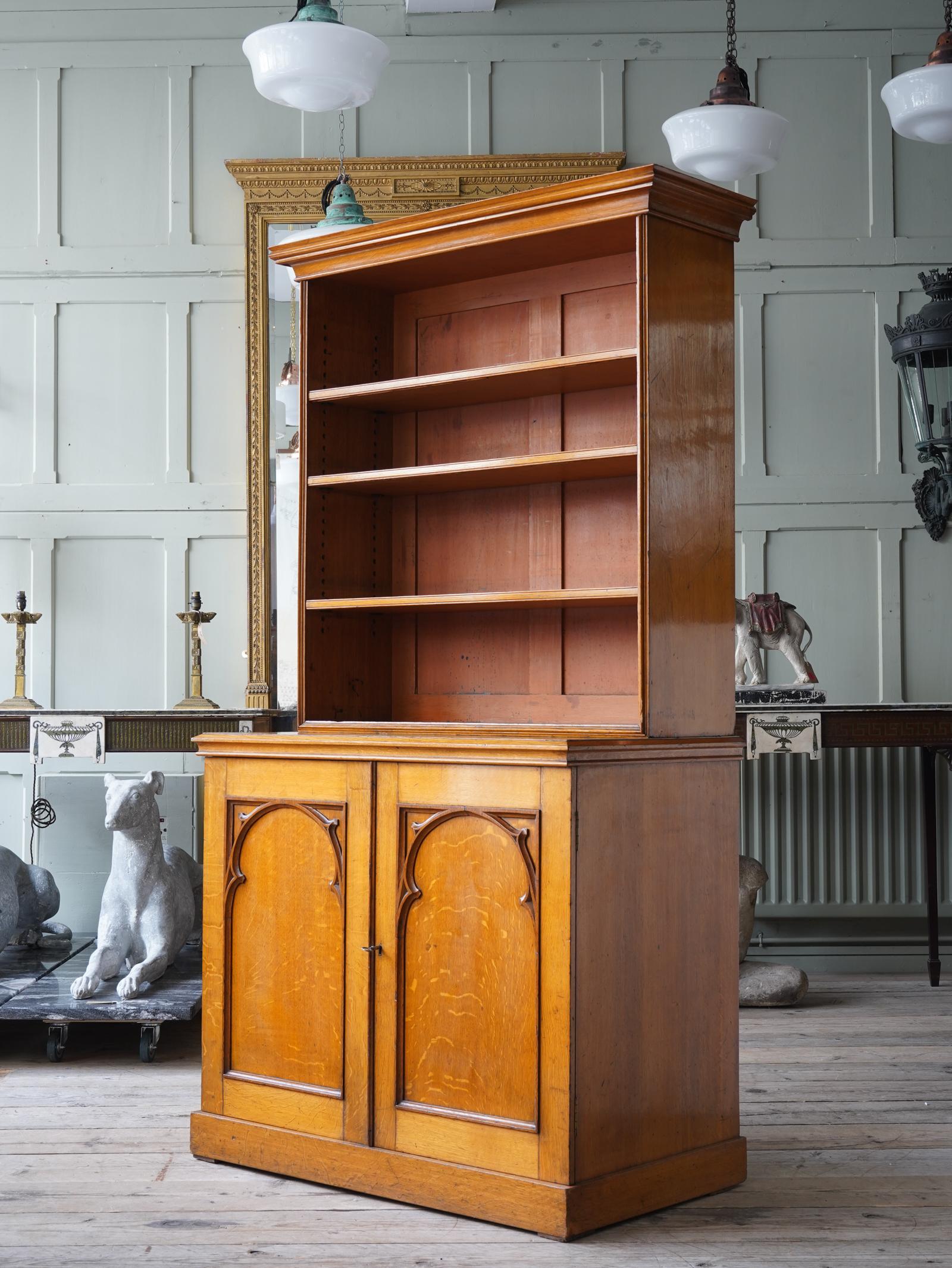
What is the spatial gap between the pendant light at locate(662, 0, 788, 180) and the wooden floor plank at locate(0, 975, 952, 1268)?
266cm

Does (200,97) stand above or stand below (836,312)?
above

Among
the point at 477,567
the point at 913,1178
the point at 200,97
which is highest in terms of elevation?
the point at 200,97

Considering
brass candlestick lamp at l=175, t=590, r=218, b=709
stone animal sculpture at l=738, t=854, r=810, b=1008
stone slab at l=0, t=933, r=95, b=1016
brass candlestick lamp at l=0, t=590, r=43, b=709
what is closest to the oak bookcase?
stone slab at l=0, t=933, r=95, b=1016

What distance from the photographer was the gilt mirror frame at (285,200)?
216 inches

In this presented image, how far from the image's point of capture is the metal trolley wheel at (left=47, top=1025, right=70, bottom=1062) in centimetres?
404

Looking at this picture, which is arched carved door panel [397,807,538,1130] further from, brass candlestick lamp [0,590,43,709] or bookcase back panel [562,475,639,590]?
brass candlestick lamp [0,590,43,709]

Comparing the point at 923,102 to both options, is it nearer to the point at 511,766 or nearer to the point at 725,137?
the point at 725,137

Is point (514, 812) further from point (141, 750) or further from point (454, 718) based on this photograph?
point (141, 750)

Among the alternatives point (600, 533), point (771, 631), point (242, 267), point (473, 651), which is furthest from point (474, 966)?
point (242, 267)

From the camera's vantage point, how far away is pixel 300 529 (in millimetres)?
3426

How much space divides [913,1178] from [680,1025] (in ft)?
2.09

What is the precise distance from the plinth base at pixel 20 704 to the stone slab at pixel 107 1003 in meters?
0.99

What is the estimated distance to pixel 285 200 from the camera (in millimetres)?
5535

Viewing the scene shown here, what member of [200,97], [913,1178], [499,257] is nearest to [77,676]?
[200,97]
